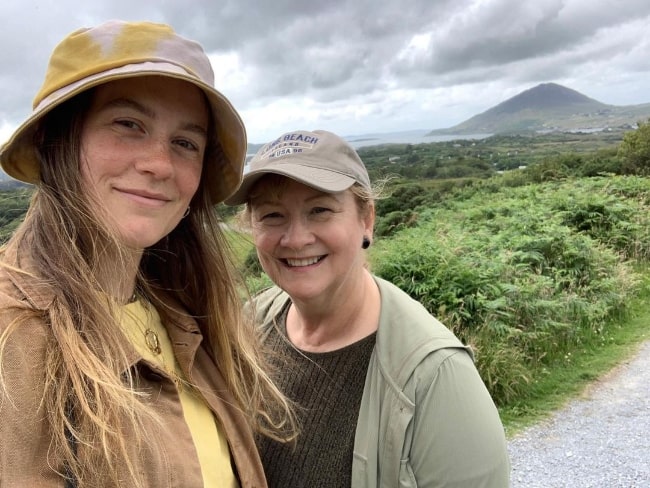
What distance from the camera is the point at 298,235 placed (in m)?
1.77

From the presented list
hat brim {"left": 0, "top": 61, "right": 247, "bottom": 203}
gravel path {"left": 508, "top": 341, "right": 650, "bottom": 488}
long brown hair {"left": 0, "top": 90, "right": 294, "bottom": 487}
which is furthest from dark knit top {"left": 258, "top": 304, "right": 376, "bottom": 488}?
gravel path {"left": 508, "top": 341, "right": 650, "bottom": 488}

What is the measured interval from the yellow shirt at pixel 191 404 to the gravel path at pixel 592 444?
115 inches

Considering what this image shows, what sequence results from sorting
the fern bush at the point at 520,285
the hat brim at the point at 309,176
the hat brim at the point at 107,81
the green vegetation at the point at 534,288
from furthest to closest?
1. the fern bush at the point at 520,285
2. the green vegetation at the point at 534,288
3. the hat brim at the point at 309,176
4. the hat brim at the point at 107,81

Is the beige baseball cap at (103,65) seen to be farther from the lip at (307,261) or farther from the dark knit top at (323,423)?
the dark knit top at (323,423)

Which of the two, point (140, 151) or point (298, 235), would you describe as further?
point (298, 235)

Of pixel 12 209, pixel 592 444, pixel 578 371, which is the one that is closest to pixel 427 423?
pixel 12 209

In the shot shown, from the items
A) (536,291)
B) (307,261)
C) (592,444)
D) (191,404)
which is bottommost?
(592,444)

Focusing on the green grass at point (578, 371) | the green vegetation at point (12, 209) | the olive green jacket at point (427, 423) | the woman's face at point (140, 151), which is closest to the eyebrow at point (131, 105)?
the woman's face at point (140, 151)

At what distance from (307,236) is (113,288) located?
68 cm

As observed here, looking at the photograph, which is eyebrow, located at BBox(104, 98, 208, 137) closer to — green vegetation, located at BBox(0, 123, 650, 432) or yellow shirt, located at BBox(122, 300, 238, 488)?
yellow shirt, located at BBox(122, 300, 238, 488)

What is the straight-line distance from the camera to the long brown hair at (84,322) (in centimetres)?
98

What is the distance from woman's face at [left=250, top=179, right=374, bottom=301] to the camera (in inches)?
69.7

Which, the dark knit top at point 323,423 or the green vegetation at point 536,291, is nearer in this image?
the dark knit top at point 323,423

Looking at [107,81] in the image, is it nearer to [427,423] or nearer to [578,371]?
[427,423]
